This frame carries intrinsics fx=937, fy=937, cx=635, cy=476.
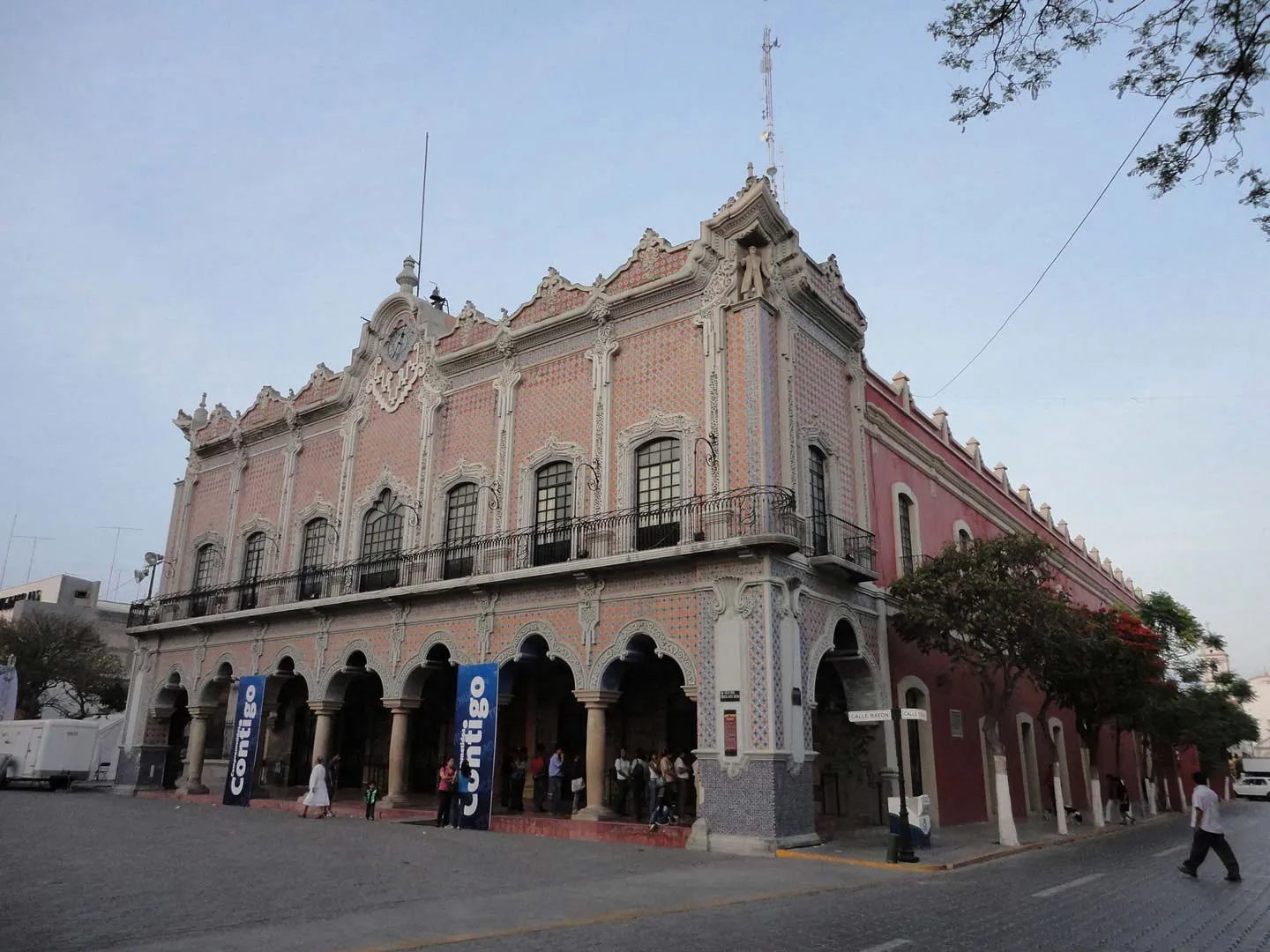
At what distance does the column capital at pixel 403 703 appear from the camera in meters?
21.2

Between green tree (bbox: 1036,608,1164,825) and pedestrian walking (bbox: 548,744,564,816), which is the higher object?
green tree (bbox: 1036,608,1164,825)

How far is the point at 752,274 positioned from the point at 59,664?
134 ft

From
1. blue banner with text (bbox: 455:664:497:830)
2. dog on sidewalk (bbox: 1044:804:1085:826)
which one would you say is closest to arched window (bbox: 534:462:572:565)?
blue banner with text (bbox: 455:664:497:830)

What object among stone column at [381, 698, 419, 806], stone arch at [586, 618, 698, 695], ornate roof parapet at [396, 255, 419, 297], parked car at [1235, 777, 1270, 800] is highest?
ornate roof parapet at [396, 255, 419, 297]

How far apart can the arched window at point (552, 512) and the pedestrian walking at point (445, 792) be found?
4456 millimetres

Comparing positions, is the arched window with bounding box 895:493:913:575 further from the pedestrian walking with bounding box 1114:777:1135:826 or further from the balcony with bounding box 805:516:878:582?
the pedestrian walking with bounding box 1114:777:1135:826

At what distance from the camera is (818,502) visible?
18.8m

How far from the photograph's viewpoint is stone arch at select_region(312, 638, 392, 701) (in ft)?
72.0

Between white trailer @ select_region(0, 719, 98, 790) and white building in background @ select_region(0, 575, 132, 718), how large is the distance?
1214 inches

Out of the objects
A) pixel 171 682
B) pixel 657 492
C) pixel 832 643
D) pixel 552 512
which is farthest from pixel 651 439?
pixel 171 682

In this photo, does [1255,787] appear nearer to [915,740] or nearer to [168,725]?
[915,740]

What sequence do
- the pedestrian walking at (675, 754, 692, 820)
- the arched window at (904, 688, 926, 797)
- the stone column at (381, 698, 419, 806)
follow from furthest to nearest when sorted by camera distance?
the stone column at (381, 698, 419, 806)
the arched window at (904, 688, 926, 797)
the pedestrian walking at (675, 754, 692, 820)

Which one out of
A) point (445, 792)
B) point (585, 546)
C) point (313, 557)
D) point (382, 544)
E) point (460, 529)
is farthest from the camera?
point (313, 557)

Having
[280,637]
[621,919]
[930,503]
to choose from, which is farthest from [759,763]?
[280,637]
